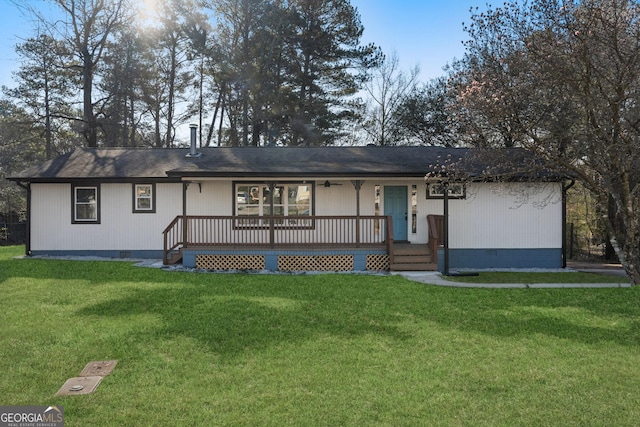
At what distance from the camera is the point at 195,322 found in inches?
229

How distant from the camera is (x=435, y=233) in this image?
35.8 ft

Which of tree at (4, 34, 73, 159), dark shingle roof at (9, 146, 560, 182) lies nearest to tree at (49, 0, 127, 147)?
tree at (4, 34, 73, 159)

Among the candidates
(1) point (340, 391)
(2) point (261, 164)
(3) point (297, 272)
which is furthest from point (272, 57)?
(1) point (340, 391)

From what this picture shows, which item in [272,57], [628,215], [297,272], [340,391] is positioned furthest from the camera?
[272,57]

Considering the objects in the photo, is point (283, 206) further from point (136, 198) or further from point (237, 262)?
point (136, 198)

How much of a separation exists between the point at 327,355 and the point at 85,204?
11.8 m

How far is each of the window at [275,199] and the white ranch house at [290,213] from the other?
0.03 metres

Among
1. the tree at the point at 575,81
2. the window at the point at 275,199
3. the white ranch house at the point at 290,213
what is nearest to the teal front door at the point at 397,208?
the white ranch house at the point at 290,213

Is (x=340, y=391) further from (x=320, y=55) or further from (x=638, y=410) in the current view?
(x=320, y=55)

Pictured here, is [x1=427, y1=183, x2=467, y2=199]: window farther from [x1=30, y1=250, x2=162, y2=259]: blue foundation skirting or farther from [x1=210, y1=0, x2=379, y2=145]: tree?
[x1=210, y1=0, x2=379, y2=145]: tree

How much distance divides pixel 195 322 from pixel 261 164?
24.2ft

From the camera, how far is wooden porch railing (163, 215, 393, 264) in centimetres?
1144

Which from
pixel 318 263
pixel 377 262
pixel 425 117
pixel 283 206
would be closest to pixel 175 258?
pixel 283 206

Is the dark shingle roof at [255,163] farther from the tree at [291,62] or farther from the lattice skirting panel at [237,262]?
the tree at [291,62]
